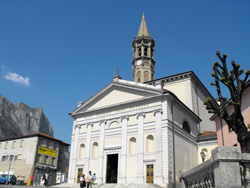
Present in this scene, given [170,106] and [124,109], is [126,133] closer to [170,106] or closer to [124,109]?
[124,109]

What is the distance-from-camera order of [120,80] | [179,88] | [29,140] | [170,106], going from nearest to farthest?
1. [170,106]
2. [120,80]
3. [179,88]
4. [29,140]

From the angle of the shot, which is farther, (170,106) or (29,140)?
(29,140)

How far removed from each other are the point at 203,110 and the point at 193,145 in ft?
29.2

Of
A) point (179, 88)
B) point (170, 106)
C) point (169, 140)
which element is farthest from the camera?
point (179, 88)

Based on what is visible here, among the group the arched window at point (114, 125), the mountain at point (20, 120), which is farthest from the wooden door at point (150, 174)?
the mountain at point (20, 120)

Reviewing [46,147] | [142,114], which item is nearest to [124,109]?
[142,114]

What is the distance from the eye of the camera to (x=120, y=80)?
26328mm

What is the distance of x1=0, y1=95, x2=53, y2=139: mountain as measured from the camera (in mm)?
85688

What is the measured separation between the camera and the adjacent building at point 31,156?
36969mm

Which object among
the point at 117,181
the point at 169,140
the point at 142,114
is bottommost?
the point at 117,181

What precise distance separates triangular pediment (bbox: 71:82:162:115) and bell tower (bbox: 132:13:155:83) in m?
18.2

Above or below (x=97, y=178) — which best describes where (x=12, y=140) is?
above

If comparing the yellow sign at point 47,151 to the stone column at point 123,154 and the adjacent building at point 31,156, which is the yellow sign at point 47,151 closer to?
the adjacent building at point 31,156

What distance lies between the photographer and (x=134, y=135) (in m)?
23.2
